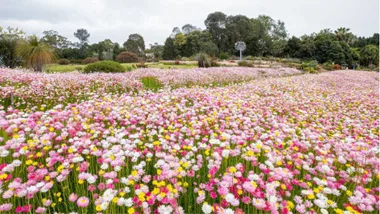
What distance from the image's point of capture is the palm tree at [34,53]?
1441 cm

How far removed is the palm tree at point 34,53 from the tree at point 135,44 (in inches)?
2354

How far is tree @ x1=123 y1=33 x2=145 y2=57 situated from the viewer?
73.9 metres

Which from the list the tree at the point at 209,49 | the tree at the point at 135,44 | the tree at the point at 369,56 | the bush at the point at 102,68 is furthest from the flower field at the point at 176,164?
the tree at the point at 369,56

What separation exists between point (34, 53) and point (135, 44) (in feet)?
215

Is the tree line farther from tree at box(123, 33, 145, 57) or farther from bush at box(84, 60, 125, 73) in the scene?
bush at box(84, 60, 125, 73)

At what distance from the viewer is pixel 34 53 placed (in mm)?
14344

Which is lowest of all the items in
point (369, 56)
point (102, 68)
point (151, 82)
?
point (151, 82)

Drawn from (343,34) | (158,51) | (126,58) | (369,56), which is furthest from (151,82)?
(343,34)

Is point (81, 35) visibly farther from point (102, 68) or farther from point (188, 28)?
point (102, 68)

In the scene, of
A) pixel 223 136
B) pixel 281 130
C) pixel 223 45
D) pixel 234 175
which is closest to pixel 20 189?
pixel 234 175

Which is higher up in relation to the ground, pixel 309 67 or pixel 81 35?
pixel 81 35

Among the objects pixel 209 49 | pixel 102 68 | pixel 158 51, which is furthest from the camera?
pixel 158 51

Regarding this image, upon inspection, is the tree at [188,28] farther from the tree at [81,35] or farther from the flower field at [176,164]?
the flower field at [176,164]

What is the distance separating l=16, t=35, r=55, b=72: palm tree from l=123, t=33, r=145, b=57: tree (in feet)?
196
